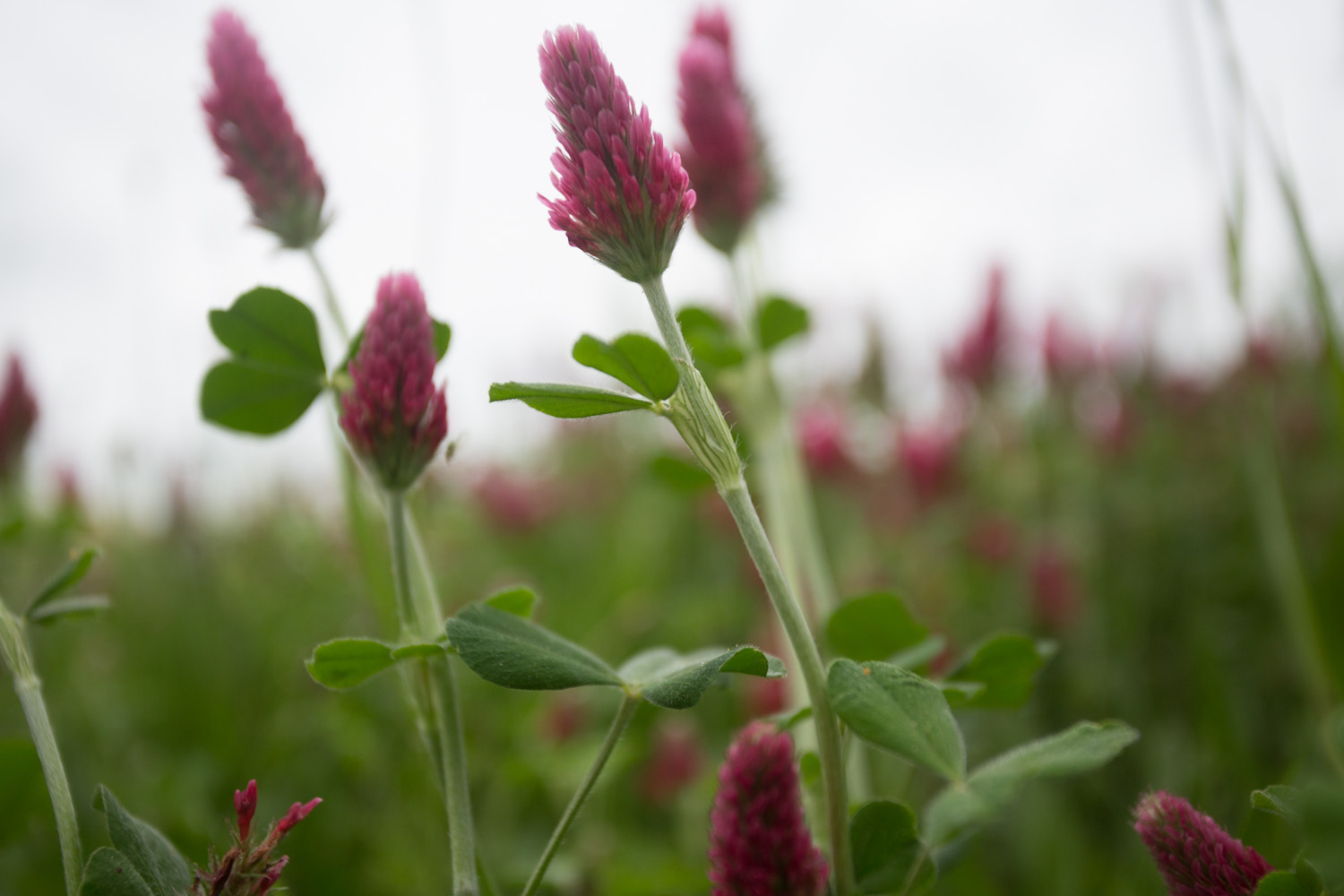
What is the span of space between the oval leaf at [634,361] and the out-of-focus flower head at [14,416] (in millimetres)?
1447

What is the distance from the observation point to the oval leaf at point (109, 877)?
1.46 ft

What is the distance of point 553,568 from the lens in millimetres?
2955

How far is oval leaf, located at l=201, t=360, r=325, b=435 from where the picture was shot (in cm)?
75

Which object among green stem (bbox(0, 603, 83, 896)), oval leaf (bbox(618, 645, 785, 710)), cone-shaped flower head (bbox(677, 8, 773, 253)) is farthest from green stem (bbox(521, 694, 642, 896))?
cone-shaped flower head (bbox(677, 8, 773, 253))

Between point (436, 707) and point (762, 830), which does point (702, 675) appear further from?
point (436, 707)

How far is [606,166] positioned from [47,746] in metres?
0.47

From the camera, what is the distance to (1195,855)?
1.44 ft

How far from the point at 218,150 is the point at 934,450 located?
182 centimetres

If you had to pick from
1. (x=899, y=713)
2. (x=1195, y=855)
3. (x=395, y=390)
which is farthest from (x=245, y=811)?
(x=1195, y=855)

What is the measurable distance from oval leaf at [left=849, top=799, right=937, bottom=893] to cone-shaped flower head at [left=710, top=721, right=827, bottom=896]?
5 cm

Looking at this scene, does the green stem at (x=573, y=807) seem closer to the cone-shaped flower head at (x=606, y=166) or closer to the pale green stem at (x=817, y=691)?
the pale green stem at (x=817, y=691)

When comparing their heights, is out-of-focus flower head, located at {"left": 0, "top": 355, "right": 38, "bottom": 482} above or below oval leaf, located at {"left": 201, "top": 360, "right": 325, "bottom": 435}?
above

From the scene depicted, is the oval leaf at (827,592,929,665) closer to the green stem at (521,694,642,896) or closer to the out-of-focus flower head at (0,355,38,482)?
the green stem at (521,694,642,896)

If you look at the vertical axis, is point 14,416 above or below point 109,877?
above
